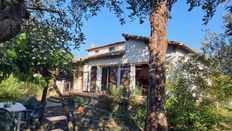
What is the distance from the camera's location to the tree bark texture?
9.64 ft

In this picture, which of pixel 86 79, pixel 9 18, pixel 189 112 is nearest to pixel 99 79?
pixel 86 79

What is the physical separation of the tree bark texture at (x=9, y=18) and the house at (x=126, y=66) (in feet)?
58.6

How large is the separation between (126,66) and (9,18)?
73.6 feet

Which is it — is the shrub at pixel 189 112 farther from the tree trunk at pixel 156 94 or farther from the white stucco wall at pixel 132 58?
the white stucco wall at pixel 132 58

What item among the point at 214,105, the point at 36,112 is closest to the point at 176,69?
the point at 214,105

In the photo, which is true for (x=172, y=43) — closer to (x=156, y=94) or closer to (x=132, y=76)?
(x=132, y=76)

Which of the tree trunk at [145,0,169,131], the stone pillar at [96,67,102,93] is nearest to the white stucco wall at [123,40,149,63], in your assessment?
the stone pillar at [96,67,102,93]

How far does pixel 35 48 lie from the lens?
561 centimetres

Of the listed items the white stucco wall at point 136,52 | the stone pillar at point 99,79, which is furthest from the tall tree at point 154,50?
the stone pillar at point 99,79

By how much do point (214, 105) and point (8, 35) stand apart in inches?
569

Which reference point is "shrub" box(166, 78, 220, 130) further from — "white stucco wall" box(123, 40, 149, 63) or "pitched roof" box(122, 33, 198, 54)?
"white stucco wall" box(123, 40, 149, 63)

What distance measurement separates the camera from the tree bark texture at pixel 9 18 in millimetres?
2938

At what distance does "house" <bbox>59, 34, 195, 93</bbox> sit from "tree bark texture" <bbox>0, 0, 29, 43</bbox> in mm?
17866

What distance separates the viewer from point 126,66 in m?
25.4
